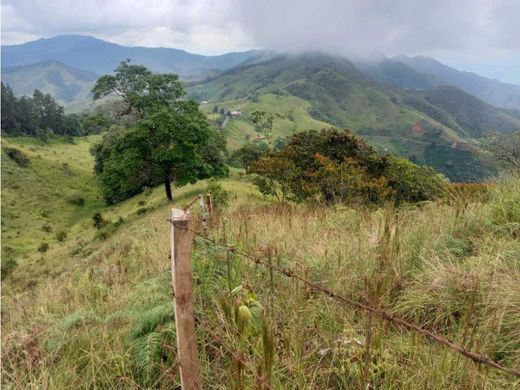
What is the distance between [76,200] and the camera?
53656 mm

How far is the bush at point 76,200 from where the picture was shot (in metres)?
53.4

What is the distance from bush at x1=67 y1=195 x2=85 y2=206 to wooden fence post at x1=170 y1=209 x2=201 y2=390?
5555 cm

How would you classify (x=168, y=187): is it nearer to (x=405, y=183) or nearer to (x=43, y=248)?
(x=43, y=248)

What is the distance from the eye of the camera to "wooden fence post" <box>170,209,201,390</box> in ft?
8.52

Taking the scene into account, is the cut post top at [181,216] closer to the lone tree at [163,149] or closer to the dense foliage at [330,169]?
the dense foliage at [330,169]

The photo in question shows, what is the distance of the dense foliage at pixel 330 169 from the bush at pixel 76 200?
114 ft

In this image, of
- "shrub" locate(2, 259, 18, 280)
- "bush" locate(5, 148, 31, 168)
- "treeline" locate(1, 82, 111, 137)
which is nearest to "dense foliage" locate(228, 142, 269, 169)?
"treeline" locate(1, 82, 111, 137)

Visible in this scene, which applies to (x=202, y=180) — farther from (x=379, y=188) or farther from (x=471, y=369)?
(x=471, y=369)

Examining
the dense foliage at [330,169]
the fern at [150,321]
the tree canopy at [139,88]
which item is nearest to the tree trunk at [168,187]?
the tree canopy at [139,88]

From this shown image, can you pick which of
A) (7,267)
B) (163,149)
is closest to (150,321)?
(163,149)

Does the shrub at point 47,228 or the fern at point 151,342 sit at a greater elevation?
the fern at point 151,342

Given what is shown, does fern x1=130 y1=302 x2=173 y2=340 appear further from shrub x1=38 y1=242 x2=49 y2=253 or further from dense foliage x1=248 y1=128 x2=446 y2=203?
shrub x1=38 y1=242 x2=49 y2=253

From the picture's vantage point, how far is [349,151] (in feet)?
87.0

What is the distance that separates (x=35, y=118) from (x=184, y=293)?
92.1 m
